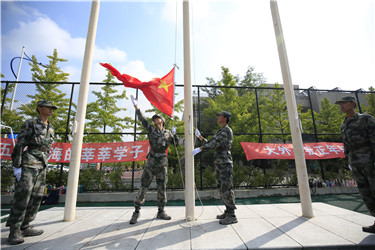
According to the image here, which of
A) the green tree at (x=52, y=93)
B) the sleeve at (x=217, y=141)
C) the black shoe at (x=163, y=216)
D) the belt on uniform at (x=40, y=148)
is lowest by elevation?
the black shoe at (x=163, y=216)

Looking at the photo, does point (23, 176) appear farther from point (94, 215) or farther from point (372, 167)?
point (372, 167)

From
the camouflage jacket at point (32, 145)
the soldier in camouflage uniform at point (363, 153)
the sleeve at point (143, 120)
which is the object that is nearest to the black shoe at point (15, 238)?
the camouflage jacket at point (32, 145)

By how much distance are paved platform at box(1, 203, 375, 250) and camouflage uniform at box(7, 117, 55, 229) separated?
1.42 ft

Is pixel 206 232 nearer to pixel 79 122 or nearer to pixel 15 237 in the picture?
pixel 15 237

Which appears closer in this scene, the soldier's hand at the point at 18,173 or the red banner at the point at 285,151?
the soldier's hand at the point at 18,173

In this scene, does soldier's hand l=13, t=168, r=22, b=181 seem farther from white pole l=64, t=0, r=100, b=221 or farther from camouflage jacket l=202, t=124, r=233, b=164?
camouflage jacket l=202, t=124, r=233, b=164

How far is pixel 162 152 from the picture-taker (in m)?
3.98

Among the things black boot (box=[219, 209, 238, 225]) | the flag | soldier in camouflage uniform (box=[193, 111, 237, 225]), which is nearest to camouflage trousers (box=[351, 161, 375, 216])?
soldier in camouflage uniform (box=[193, 111, 237, 225])

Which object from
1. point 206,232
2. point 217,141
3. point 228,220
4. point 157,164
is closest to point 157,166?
point 157,164

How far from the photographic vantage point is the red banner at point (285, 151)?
7.62m

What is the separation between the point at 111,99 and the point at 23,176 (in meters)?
10.3

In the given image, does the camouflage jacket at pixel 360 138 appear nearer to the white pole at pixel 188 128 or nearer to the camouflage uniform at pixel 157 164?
the white pole at pixel 188 128

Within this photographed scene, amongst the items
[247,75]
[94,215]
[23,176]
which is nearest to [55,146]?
[94,215]

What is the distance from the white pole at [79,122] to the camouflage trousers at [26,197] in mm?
727
